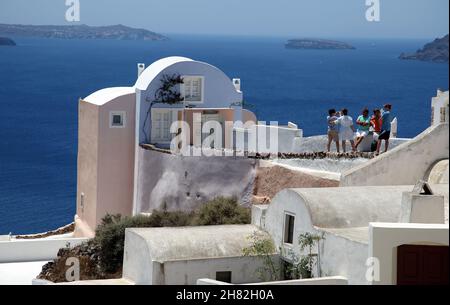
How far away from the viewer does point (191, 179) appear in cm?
3644

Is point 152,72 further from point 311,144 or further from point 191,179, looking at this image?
point 311,144

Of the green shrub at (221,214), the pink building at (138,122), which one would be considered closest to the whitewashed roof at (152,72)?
the pink building at (138,122)

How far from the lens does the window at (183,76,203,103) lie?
4003cm

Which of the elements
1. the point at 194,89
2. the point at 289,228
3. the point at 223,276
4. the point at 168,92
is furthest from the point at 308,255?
the point at 194,89

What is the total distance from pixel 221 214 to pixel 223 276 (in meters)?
5.68

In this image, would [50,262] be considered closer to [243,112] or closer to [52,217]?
[243,112]

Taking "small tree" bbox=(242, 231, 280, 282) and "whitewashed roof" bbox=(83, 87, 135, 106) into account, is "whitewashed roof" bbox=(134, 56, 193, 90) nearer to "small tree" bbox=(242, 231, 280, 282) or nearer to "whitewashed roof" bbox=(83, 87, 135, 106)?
"whitewashed roof" bbox=(83, 87, 135, 106)

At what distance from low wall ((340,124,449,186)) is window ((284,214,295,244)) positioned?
3010 millimetres

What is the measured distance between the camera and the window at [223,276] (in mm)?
25609

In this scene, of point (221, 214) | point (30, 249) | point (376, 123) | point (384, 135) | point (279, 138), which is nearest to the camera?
point (221, 214)

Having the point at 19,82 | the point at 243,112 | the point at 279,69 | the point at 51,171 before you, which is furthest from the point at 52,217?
the point at 279,69

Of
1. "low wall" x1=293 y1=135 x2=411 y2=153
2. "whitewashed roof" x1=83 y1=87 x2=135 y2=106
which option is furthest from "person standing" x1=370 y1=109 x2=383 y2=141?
"whitewashed roof" x1=83 y1=87 x2=135 y2=106

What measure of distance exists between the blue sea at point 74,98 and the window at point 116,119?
27.6m

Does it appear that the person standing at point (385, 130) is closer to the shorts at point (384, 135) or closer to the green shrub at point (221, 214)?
the shorts at point (384, 135)
